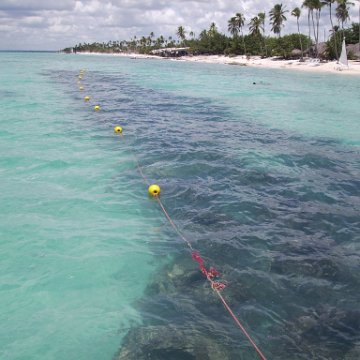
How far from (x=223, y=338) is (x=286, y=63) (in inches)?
3224

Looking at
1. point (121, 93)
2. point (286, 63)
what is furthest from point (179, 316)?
point (286, 63)

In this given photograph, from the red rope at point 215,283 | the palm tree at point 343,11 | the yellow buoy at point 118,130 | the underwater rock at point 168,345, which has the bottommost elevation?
the underwater rock at point 168,345

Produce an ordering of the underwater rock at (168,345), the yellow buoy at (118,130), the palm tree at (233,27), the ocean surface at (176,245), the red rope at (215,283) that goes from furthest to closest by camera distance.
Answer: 1. the palm tree at (233,27)
2. the yellow buoy at (118,130)
3. the ocean surface at (176,245)
4. the red rope at (215,283)
5. the underwater rock at (168,345)

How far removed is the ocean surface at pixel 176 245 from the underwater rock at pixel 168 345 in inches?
0.8

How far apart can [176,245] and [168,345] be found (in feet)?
9.06

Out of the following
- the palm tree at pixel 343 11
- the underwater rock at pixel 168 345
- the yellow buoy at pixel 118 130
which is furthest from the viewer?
the palm tree at pixel 343 11

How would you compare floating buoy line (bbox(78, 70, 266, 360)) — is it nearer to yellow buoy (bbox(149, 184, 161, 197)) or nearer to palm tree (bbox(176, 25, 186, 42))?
yellow buoy (bbox(149, 184, 161, 197))

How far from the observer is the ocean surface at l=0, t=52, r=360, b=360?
5.45 meters

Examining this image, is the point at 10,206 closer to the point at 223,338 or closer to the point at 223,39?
the point at 223,338

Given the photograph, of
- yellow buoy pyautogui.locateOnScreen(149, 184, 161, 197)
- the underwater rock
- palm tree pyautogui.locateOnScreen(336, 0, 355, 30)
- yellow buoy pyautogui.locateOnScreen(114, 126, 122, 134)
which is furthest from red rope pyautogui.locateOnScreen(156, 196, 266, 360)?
palm tree pyautogui.locateOnScreen(336, 0, 355, 30)

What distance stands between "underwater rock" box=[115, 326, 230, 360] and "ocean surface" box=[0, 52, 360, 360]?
0.07ft

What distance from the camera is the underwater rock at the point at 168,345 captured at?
504 centimetres

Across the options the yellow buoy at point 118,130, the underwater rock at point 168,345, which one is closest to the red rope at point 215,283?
the underwater rock at point 168,345

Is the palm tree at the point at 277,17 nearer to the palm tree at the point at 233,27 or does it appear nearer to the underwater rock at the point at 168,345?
the palm tree at the point at 233,27
